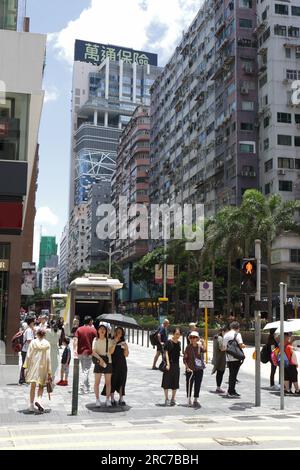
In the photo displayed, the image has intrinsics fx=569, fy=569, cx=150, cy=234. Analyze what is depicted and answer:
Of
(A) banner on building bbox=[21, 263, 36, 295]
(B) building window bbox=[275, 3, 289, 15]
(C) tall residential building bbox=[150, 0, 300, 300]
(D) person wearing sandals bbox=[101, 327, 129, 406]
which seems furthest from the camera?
(B) building window bbox=[275, 3, 289, 15]

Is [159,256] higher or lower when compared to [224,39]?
lower

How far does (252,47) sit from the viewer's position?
6625 cm

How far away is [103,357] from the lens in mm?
12188

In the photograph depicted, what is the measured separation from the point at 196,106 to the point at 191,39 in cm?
1146

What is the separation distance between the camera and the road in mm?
8320

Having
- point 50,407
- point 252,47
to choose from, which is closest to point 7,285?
point 50,407

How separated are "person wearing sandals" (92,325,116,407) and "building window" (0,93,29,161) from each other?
1073cm

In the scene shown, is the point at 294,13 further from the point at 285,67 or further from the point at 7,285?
the point at 7,285

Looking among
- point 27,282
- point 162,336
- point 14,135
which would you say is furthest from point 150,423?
point 27,282

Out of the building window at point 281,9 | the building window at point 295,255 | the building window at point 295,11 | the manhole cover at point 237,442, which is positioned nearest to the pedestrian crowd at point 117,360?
the manhole cover at point 237,442

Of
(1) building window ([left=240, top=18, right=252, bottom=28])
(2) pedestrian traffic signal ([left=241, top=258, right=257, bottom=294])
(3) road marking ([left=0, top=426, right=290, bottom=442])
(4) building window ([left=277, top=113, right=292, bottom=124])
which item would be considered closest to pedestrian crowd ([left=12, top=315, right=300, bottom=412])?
(2) pedestrian traffic signal ([left=241, top=258, right=257, bottom=294])

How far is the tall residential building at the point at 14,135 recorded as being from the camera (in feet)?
67.4

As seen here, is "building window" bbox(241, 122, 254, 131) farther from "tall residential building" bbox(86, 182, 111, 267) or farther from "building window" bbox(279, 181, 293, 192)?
"tall residential building" bbox(86, 182, 111, 267)

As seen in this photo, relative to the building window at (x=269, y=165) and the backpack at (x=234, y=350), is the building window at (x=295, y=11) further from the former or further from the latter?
the backpack at (x=234, y=350)
